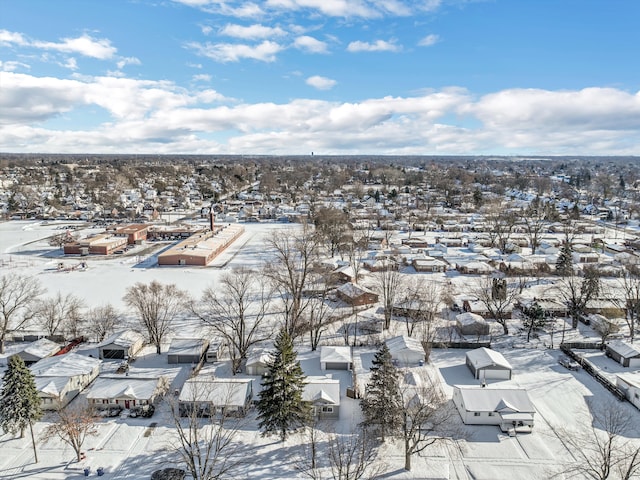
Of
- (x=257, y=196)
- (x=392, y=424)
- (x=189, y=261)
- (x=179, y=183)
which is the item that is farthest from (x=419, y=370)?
(x=179, y=183)

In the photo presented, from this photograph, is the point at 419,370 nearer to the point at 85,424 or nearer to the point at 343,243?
the point at 85,424

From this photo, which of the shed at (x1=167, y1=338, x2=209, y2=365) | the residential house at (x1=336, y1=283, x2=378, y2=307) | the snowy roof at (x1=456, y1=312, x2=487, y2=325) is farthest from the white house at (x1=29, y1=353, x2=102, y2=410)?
the snowy roof at (x1=456, y1=312, x2=487, y2=325)

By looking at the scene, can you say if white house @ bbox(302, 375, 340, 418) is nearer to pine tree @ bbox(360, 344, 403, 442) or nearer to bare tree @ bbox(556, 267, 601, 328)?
pine tree @ bbox(360, 344, 403, 442)

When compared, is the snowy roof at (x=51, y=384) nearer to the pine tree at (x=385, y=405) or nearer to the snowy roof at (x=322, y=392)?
the snowy roof at (x=322, y=392)

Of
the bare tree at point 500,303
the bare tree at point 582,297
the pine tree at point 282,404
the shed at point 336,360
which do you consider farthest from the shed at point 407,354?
the bare tree at point 582,297

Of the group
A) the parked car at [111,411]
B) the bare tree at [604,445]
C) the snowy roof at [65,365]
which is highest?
the snowy roof at [65,365]

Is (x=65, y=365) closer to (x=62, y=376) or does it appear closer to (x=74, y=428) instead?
(x=62, y=376)

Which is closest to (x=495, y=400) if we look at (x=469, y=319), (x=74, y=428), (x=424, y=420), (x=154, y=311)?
(x=424, y=420)
